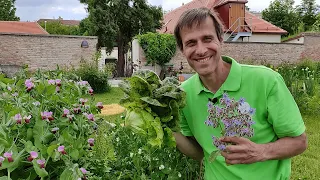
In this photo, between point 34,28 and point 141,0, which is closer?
point 141,0

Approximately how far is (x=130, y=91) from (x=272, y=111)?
65 cm

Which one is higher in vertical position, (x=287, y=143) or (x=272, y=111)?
(x=272, y=111)

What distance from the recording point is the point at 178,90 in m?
1.55

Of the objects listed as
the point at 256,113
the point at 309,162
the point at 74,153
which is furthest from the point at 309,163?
the point at 74,153

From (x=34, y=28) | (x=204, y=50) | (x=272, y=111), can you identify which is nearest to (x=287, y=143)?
(x=272, y=111)

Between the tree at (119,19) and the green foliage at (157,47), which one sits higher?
the tree at (119,19)

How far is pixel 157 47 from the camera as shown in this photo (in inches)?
767

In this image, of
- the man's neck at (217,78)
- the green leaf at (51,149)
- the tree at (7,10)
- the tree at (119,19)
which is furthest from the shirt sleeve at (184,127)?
the tree at (7,10)

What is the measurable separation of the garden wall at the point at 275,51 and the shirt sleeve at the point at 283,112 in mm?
19846

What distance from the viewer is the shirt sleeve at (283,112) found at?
5.37 feet

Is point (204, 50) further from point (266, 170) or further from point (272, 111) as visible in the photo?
point (266, 170)

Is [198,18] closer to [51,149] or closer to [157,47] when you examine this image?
[51,149]

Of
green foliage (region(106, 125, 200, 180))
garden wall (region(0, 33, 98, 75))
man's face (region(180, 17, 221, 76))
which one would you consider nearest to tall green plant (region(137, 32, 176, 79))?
garden wall (region(0, 33, 98, 75))

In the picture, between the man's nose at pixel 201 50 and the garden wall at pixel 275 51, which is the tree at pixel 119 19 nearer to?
the garden wall at pixel 275 51
